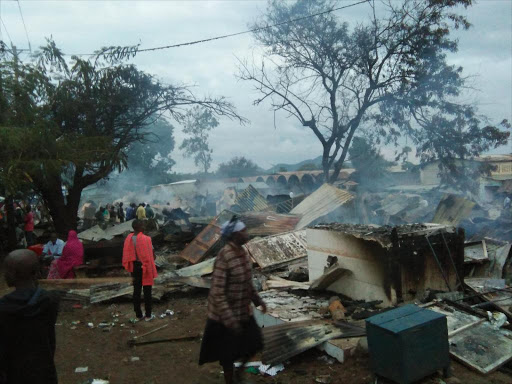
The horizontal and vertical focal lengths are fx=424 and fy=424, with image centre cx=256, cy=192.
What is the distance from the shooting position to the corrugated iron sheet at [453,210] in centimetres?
1186

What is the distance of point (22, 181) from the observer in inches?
348

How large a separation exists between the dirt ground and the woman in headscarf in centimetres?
87

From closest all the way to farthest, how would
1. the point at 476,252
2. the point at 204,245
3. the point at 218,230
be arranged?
the point at 476,252
the point at 204,245
the point at 218,230

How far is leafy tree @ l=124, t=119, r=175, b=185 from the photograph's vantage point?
36716mm

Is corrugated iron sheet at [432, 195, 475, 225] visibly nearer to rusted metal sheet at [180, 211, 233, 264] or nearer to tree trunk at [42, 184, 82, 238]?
rusted metal sheet at [180, 211, 233, 264]

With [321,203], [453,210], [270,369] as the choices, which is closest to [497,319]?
[270,369]

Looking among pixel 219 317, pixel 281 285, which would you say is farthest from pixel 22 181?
pixel 219 317

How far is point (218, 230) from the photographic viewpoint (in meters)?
11.0

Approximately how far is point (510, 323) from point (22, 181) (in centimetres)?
899

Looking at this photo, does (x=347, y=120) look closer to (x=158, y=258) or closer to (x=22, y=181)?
(x=158, y=258)

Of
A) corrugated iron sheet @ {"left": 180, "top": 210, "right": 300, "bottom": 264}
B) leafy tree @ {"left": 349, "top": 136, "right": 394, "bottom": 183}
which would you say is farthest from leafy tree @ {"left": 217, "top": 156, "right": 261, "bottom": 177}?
corrugated iron sheet @ {"left": 180, "top": 210, "right": 300, "bottom": 264}

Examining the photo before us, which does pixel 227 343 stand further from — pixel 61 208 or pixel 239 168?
pixel 239 168

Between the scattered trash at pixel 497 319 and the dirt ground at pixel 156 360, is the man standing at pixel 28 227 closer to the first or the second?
the dirt ground at pixel 156 360

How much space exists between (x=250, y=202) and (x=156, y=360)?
401 inches
